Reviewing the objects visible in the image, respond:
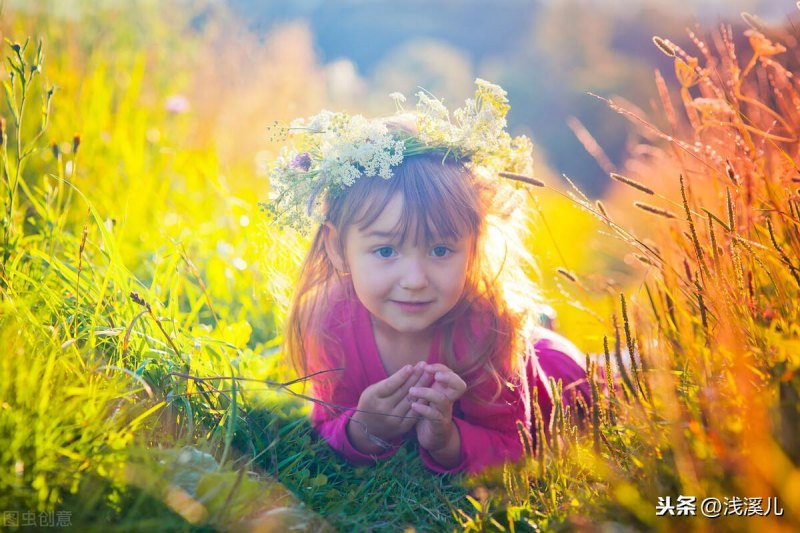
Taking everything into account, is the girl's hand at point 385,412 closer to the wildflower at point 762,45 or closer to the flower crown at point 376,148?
the flower crown at point 376,148

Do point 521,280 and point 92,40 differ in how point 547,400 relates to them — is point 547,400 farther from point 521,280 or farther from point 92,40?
point 92,40

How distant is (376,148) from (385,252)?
0.31 metres

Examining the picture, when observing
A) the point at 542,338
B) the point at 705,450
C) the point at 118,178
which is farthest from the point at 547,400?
the point at 118,178

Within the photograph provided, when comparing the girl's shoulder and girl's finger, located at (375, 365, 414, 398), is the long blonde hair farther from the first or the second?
the girl's shoulder

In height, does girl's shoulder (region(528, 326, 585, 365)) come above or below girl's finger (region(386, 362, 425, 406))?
above

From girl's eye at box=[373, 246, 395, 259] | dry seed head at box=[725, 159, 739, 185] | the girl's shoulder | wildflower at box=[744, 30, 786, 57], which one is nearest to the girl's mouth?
girl's eye at box=[373, 246, 395, 259]

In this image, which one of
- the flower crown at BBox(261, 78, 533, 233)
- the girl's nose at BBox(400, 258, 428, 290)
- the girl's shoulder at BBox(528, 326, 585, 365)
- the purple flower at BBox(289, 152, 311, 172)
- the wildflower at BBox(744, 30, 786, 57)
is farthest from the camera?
the girl's shoulder at BBox(528, 326, 585, 365)

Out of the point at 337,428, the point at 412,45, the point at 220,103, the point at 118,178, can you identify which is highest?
the point at 412,45

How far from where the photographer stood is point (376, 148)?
6.69 ft

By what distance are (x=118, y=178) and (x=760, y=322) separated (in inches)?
131

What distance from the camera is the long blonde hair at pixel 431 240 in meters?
2.02

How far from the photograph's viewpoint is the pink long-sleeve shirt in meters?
2.17

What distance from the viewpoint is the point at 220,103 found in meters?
4.95

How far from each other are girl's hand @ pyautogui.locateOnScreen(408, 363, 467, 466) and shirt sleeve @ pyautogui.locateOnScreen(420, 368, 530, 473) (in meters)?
0.07
